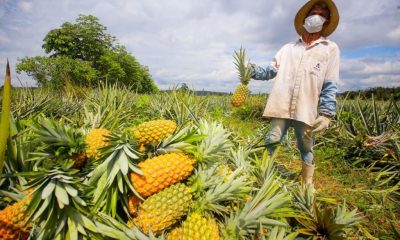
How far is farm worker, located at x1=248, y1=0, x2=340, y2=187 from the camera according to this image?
3.02 m

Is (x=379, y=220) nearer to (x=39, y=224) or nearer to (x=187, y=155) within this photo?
(x=187, y=155)

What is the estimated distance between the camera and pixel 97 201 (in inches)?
46.7

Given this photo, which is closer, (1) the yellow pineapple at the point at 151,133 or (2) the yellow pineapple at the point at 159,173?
(2) the yellow pineapple at the point at 159,173

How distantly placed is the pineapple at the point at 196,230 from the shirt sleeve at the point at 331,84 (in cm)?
227

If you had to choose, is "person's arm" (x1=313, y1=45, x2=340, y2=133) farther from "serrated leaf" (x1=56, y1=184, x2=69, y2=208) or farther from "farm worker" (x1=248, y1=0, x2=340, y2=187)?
"serrated leaf" (x1=56, y1=184, x2=69, y2=208)

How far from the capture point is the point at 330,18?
324 cm

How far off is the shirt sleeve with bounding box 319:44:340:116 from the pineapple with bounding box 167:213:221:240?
2266 millimetres

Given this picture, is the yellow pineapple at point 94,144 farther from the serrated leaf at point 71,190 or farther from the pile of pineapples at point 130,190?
the serrated leaf at point 71,190

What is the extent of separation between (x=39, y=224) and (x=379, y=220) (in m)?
3.19

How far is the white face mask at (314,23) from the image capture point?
315 cm

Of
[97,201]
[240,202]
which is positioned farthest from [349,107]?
[97,201]

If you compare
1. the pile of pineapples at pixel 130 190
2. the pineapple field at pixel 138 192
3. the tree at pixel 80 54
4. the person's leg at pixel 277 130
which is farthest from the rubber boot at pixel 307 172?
the tree at pixel 80 54

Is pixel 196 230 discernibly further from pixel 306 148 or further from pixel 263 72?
pixel 263 72

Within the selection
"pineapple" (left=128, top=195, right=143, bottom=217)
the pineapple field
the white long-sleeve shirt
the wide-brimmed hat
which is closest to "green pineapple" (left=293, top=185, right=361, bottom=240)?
the pineapple field
